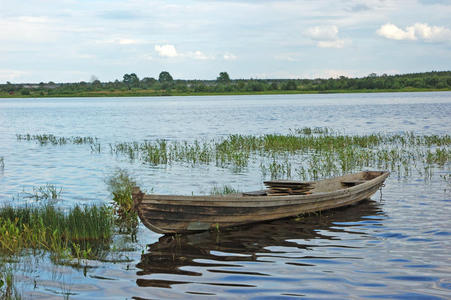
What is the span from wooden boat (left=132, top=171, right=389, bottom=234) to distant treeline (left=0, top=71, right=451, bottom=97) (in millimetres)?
125162

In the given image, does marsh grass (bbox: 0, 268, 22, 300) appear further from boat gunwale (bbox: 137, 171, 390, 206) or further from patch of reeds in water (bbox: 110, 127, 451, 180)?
patch of reeds in water (bbox: 110, 127, 451, 180)

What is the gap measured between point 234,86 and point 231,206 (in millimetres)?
155355

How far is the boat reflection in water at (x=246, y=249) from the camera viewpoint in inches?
346

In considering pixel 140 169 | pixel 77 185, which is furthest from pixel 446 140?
pixel 77 185

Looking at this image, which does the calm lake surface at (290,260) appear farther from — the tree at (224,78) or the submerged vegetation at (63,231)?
the tree at (224,78)

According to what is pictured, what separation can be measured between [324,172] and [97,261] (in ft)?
38.2

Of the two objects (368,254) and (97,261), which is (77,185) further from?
(368,254)

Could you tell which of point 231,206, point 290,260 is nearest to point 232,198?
point 231,206

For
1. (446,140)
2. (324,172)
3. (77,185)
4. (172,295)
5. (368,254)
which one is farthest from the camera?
(446,140)

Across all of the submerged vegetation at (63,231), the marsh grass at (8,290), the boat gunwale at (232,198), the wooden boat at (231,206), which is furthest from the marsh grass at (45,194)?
the marsh grass at (8,290)

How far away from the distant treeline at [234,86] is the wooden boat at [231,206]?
12516 centimetres

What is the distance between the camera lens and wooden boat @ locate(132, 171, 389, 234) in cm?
1041

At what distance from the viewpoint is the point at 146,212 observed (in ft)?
33.9

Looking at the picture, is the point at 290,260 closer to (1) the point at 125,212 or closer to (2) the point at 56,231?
(2) the point at 56,231
